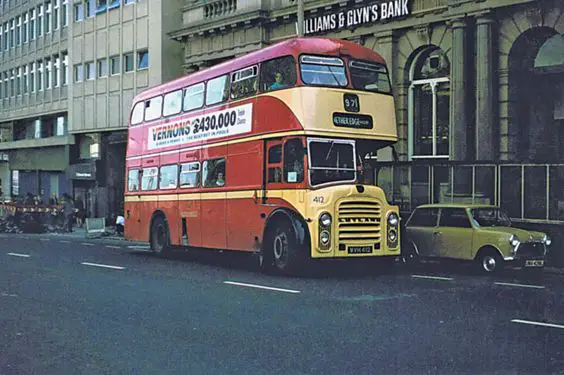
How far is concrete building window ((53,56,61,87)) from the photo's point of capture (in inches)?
1912

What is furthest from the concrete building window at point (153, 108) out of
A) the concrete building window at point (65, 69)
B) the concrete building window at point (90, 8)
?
the concrete building window at point (65, 69)

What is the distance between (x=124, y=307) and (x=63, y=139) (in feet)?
121

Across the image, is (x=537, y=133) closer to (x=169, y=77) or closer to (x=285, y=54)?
(x=285, y=54)

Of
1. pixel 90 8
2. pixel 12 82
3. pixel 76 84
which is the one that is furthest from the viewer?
→ pixel 12 82

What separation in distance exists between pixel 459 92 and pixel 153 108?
8.63 metres

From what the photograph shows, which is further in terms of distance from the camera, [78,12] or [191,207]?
[78,12]

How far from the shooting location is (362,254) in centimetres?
1559

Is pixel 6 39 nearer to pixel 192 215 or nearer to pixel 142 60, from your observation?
pixel 142 60

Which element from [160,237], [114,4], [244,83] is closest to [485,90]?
[244,83]

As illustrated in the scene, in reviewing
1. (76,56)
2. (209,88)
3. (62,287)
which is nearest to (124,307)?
(62,287)

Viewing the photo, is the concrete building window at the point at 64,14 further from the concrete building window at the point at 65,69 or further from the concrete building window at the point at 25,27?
the concrete building window at the point at 25,27

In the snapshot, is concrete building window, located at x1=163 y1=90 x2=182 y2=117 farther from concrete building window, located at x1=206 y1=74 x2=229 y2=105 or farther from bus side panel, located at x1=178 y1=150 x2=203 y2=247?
concrete building window, located at x1=206 y1=74 x2=229 y2=105

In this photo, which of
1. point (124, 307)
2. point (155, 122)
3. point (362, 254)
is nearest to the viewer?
point (124, 307)

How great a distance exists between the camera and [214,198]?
739 inches
